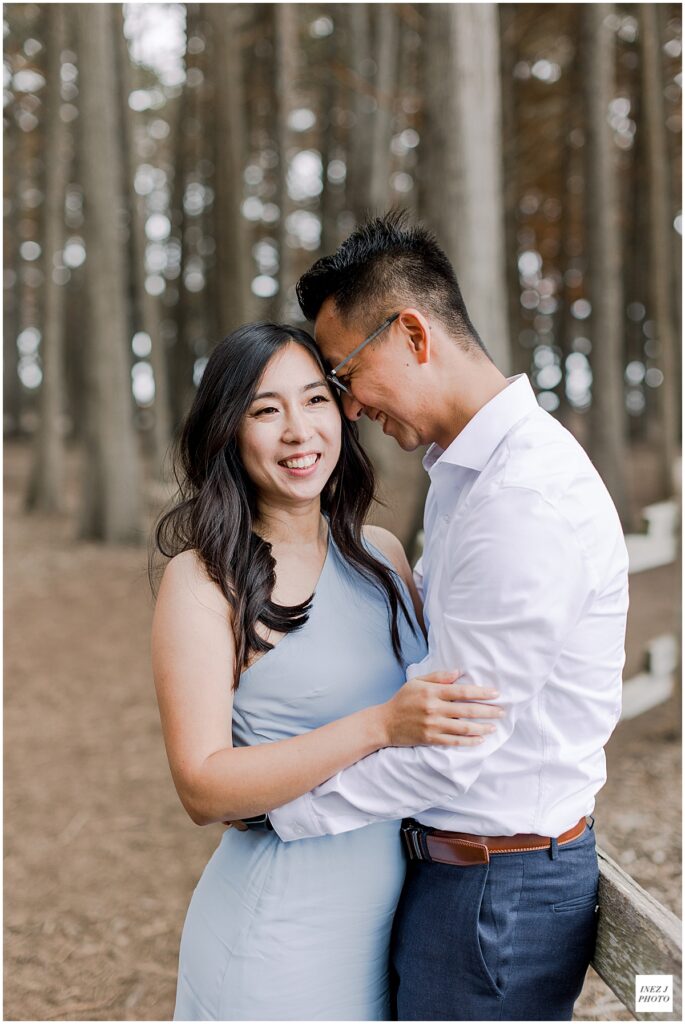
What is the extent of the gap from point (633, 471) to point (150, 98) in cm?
1559

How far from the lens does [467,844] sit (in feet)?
6.85

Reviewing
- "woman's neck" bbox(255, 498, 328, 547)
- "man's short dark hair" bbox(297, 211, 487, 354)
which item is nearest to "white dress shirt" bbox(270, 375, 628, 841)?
"man's short dark hair" bbox(297, 211, 487, 354)

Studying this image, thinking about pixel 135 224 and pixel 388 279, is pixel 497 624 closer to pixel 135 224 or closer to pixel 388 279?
pixel 388 279

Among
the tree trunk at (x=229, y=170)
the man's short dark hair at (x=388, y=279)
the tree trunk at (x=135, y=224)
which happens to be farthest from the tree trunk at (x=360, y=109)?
the man's short dark hair at (x=388, y=279)

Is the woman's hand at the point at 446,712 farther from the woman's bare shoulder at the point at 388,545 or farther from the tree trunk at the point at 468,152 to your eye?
the tree trunk at the point at 468,152

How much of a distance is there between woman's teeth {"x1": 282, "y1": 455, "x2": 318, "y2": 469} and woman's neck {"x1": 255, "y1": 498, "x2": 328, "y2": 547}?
0.16m

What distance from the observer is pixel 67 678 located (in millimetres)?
8125

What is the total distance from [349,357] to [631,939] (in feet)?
4.97

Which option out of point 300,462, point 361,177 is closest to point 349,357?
point 300,462

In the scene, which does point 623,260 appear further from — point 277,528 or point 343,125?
point 277,528

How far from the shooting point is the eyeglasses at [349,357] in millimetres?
2389

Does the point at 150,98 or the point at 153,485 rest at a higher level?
the point at 150,98

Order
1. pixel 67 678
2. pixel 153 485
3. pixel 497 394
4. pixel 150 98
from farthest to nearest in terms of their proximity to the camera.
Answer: pixel 150 98 < pixel 153 485 < pixel 67 678 < pixel 497 394

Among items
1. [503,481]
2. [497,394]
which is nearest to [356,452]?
[497,394]
